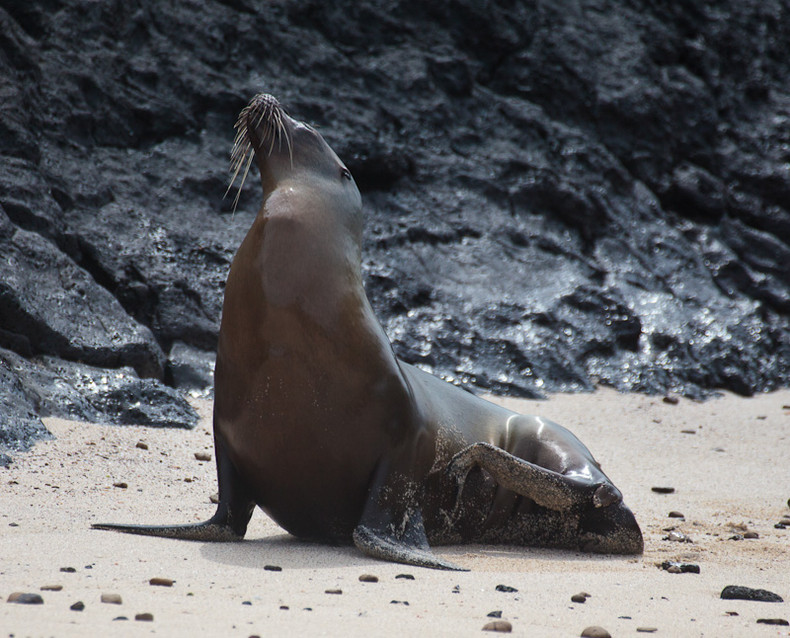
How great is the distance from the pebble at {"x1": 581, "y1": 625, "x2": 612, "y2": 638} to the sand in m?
0.05

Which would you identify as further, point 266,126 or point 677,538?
point 677,538

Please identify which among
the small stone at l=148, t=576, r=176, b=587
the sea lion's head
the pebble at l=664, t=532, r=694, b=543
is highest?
the sea lion's head

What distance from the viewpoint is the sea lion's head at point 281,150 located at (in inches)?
A: 157

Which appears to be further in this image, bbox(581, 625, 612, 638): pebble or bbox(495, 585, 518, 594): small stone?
bbox(495, 585, 518, 594): small stone

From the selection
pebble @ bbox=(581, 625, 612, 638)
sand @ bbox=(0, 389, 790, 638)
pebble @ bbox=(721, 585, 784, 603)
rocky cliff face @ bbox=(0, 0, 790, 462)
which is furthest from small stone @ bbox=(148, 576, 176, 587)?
rocky cliff face @ bbox=(0, 0, 790, 462)

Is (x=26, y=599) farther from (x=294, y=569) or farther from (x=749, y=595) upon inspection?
(x=749, y=595)

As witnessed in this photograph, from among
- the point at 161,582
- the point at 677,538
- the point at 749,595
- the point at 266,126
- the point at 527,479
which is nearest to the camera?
the point at 161,582

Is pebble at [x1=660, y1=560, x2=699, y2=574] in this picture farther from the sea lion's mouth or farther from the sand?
the sea lion's mouth

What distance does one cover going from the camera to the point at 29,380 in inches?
227

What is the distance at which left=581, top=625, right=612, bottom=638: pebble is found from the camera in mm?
2375

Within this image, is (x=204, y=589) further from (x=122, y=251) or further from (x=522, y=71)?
(x=522, y=71)

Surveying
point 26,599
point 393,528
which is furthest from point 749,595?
point 26,599

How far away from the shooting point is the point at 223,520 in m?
3.66

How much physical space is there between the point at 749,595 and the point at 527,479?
1033 millimetres
